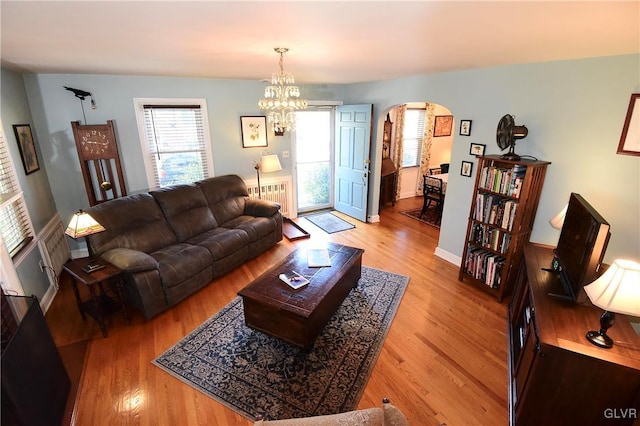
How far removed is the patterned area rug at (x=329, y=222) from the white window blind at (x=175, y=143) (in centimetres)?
205

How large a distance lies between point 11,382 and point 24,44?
2134mm

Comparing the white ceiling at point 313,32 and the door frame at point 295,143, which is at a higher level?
the white ceiling at point 313,32

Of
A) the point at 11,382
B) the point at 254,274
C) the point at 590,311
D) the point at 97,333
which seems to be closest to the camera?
the point at 11,382

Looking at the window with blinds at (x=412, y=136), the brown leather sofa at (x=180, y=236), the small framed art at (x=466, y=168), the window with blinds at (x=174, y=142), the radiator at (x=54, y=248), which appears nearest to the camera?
the brown leather sofa at (x=180, y=236)

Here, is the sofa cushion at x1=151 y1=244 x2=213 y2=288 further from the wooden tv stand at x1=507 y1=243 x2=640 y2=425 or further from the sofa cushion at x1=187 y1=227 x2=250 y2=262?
the wooden tv stand at x1=507 y1=243 x2=640 y2=425

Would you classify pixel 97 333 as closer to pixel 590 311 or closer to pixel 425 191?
pixel 590 311

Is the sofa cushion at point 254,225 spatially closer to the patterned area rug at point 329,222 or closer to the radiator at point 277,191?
the radiator at point 277,191

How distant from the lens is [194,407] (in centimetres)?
204

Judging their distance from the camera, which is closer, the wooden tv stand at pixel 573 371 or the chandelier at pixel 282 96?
the wooden tv stand at pixel 573 371

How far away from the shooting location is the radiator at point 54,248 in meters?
3.16

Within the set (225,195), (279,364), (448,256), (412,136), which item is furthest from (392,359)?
(412,136)

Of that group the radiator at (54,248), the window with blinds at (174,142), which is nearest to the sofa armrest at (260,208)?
the window with blinds at (174,142)

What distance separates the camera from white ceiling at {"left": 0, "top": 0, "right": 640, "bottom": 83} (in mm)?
1357

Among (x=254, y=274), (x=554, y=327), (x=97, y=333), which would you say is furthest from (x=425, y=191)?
(x=97, y=333)
